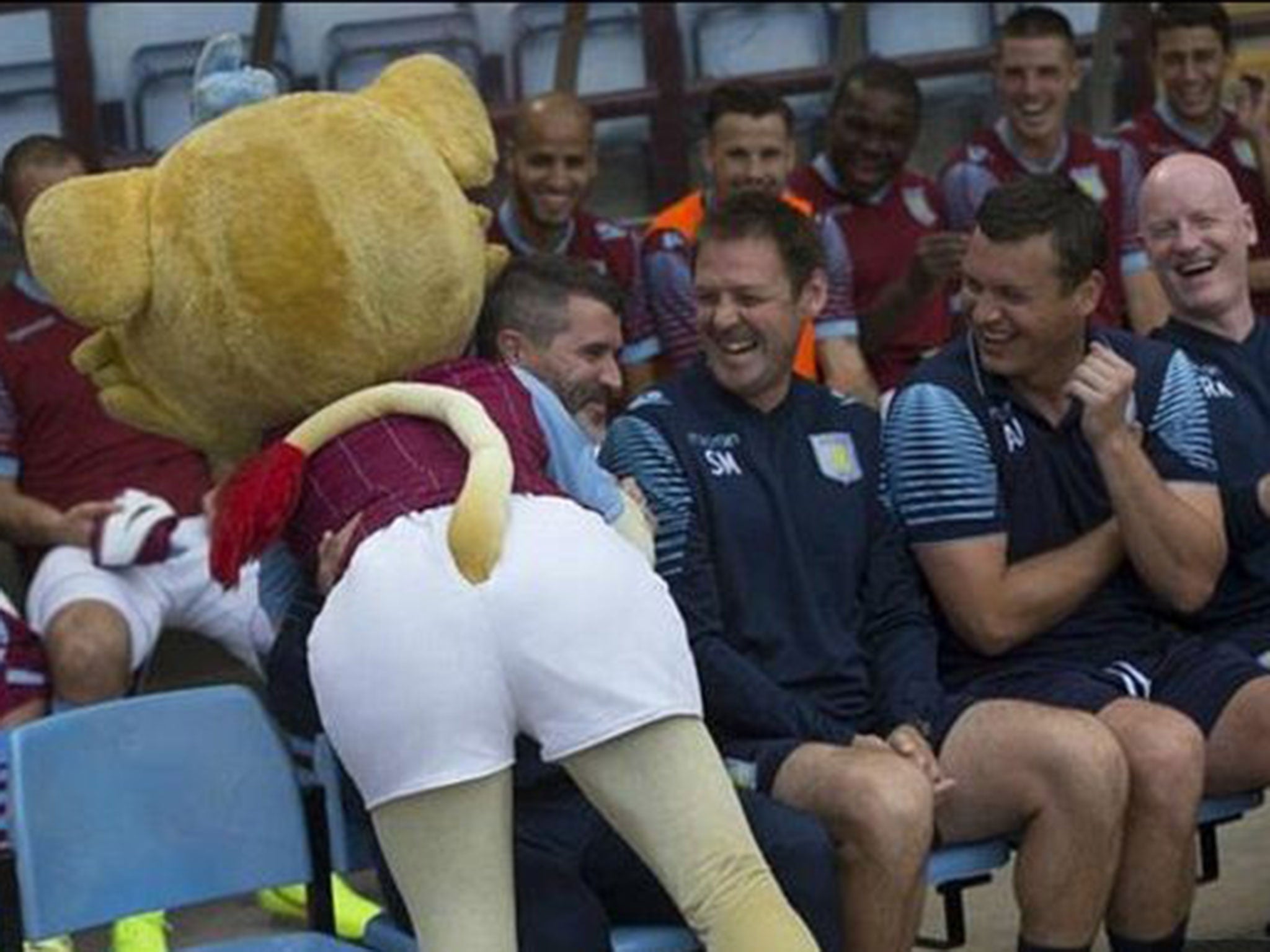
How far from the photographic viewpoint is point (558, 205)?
275 inches

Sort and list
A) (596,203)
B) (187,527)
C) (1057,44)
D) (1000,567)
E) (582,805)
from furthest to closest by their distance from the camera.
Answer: (596,203)
(1057,44)
(187,527)
(1000,567)
(582,805)

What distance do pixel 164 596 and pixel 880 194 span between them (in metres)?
2.09

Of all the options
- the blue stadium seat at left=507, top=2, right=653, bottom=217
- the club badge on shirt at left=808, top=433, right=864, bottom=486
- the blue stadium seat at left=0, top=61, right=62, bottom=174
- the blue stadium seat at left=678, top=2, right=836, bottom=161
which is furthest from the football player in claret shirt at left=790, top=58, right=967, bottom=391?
the club badge on shirt at left=808, top=433, right=864, bottom=486

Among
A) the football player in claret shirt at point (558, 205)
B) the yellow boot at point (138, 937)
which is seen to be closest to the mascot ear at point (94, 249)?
the yellow boot at point (138, 937)

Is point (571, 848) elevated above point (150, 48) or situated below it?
below

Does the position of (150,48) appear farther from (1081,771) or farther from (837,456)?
(1081,771)

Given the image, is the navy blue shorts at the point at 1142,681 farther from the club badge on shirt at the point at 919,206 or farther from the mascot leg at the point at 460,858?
the club badge on shirt at the point at 919,206

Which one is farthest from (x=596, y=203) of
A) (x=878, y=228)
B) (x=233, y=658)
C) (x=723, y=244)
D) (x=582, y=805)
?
(x=582, y=805)

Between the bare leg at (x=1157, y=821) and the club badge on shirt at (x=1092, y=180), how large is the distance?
2.77 metres

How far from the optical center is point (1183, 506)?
5156mm

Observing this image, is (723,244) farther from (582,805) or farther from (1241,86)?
(1241,86)

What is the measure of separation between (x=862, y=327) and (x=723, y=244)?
80.8 inches

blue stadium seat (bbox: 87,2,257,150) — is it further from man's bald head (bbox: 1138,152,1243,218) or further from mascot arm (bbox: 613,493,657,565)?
mascot arm (bbox: 613,493,657,565)

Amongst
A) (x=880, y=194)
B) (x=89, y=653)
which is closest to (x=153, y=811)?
(x=89, y=653)
